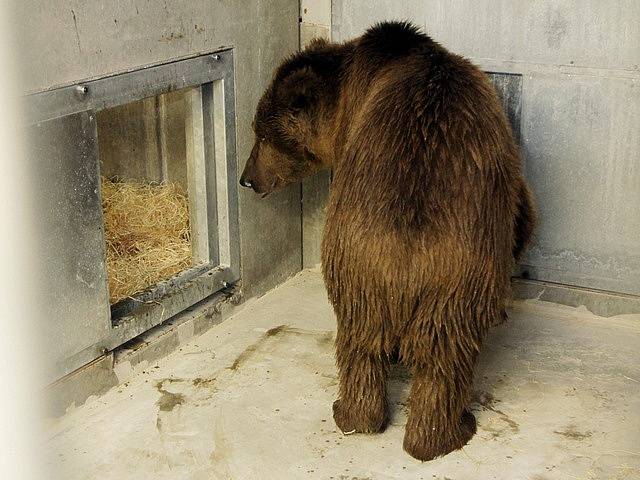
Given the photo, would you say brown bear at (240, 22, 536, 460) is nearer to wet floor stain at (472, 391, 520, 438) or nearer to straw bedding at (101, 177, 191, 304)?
wet floor stain at (472, 391, 520, 438)

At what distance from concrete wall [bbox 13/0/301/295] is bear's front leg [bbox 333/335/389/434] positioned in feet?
5.19

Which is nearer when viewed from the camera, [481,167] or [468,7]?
[481,167]

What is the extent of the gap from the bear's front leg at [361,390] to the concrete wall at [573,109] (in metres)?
1.78

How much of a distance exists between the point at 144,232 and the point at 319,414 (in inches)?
70.5

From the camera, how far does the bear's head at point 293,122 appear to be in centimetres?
405

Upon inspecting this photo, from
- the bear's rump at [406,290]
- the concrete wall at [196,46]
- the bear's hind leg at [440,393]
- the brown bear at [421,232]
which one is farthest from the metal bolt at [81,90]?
the bear's hind leg at [440,393]

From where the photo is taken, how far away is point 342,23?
529 centimetres

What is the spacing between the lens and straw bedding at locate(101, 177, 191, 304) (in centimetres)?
486

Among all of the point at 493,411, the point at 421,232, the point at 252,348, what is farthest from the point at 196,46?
the point at 493,411

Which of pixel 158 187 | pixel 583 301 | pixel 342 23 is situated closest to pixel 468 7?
pixel 342 23

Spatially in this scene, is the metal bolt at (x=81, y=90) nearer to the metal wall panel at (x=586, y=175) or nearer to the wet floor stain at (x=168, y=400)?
the wet floor stain at (x=168, y=400)

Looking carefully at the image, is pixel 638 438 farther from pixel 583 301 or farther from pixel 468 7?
pixel 468 7

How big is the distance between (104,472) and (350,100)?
6.14 ft

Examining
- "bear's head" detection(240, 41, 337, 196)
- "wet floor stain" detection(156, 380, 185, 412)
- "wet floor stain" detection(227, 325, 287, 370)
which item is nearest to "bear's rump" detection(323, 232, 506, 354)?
"bear's head" detection(240, 41, 337, 196)
